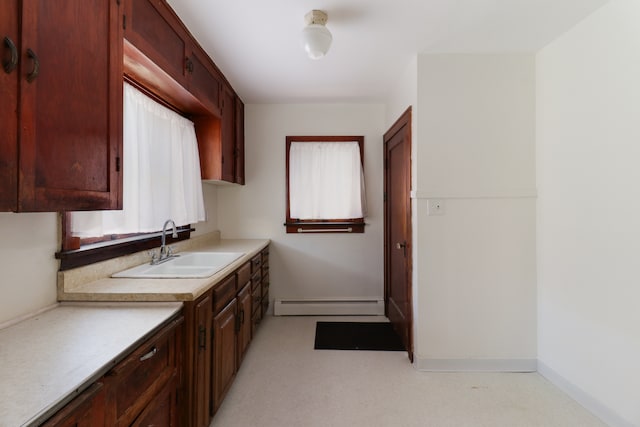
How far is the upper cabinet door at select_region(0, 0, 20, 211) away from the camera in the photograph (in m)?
0.80

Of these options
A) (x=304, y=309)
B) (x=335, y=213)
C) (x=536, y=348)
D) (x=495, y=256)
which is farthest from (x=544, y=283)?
(x=304, y=309)

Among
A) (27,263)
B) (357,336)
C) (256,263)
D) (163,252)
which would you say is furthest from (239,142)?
(357,336)

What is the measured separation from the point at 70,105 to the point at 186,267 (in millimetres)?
1386

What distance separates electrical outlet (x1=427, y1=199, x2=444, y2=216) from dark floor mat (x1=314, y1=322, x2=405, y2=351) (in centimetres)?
126

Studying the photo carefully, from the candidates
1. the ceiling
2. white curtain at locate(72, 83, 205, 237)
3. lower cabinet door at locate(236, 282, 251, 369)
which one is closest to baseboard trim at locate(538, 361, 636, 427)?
lower cabinet door at locate(236, 282, 251, 369)

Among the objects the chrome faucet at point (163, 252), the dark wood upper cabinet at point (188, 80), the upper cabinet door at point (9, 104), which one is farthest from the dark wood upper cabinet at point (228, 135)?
the upper cabinet door at point (9, 104)

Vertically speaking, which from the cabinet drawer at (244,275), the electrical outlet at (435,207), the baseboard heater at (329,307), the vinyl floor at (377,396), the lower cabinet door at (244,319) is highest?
the electrical outlet at (435,207)

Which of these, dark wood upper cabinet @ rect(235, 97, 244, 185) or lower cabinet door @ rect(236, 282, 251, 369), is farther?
dark wood upper cabinet @ rect(235, 97, 244, 185)

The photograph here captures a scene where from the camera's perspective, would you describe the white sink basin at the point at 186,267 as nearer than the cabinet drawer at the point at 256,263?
Yes

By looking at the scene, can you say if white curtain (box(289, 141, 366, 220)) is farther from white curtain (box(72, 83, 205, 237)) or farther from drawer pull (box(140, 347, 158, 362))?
drawer pull (box(140, 347, 158, 362))

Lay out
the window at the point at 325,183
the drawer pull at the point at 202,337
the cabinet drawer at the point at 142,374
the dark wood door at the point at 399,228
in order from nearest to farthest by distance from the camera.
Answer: the cabinet drawer at the point at 142,374 < the drawer pull at the point at 202,337 < the dark wood door at the point at 399,228 < the window at the point at 325,183

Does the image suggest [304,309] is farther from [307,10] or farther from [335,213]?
[307,10]

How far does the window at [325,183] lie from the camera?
3346 mm

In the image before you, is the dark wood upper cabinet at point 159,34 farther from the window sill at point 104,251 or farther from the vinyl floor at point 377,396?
the vinyl floor at point 377,396
